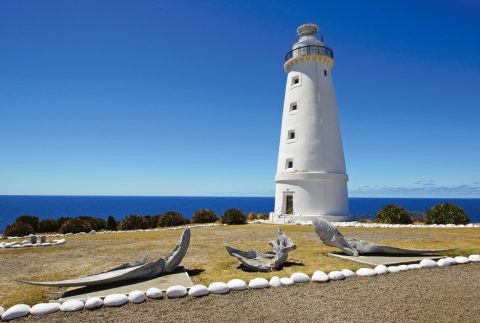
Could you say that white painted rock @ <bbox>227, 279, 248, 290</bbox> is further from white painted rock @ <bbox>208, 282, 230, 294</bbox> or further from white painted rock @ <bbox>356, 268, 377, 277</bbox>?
white painted rock @ <bbox>356, 268, 377, 277</bbox>

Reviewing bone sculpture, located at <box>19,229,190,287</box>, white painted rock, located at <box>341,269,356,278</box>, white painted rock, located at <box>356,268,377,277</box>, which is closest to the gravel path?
white painted rock, located at <box>341,269,356,278</box>

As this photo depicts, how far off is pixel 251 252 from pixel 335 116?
22287mm

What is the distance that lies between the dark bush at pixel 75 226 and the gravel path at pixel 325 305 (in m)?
18.9

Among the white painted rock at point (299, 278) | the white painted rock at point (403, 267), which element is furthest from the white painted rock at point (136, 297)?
the white painted rock at point (403, 267)

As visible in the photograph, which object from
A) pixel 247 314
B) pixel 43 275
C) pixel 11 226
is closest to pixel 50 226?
pixel 11 226

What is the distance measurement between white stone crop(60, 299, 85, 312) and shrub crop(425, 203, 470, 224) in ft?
82.0

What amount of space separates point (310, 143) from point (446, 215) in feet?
38.4

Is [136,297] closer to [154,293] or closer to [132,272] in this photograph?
[154,293]

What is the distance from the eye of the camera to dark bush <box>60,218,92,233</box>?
871 inches

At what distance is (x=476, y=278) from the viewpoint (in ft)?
25.4

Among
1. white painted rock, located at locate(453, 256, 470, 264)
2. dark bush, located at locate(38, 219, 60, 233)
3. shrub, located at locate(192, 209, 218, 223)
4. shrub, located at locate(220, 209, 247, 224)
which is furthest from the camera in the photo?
shrub, located at locate(192, 209, 218, 223)

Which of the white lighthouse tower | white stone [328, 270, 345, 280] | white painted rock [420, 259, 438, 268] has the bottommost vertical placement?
white stone [328, 270, 345, 280]

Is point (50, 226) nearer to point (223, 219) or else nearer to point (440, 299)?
point (223, 219)

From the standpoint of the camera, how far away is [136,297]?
614 cm
